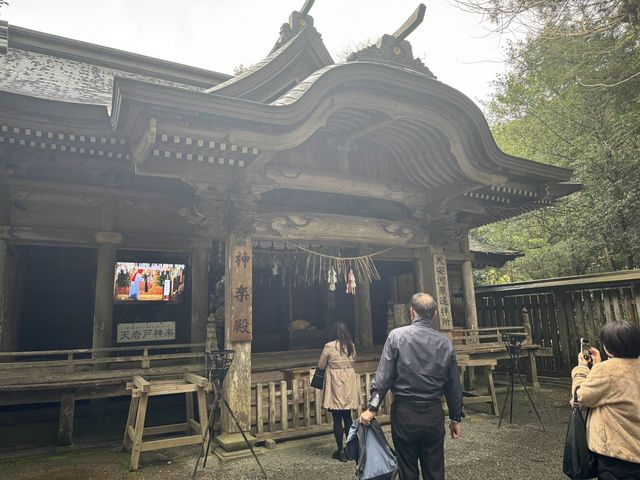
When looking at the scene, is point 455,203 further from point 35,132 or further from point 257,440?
point 35,132

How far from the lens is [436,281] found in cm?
833

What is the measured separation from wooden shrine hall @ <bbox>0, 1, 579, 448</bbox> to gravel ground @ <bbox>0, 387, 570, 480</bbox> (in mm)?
619

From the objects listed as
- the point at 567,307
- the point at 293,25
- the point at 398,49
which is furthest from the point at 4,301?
the point at 567,307

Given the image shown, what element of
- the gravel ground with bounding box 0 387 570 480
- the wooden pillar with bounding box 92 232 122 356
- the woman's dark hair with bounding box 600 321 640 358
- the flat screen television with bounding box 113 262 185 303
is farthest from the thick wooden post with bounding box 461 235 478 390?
the wooden pillar with bounding box 92 232 122 356

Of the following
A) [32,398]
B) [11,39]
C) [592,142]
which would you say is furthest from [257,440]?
[592,142]

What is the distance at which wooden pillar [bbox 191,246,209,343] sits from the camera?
809cm

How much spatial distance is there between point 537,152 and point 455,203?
438 inches

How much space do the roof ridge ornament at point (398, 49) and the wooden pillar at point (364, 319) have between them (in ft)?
19.6

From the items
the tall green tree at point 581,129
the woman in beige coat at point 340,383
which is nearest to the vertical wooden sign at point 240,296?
the woman in beige coat at point 340,383

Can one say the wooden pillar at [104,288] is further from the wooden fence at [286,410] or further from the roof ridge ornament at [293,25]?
the roof ridge ornament at [293,25]

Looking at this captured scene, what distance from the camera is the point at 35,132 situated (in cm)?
555

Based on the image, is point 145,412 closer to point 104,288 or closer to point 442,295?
point 104,288

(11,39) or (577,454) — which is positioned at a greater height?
(11,39)

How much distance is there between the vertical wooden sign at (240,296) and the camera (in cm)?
613
